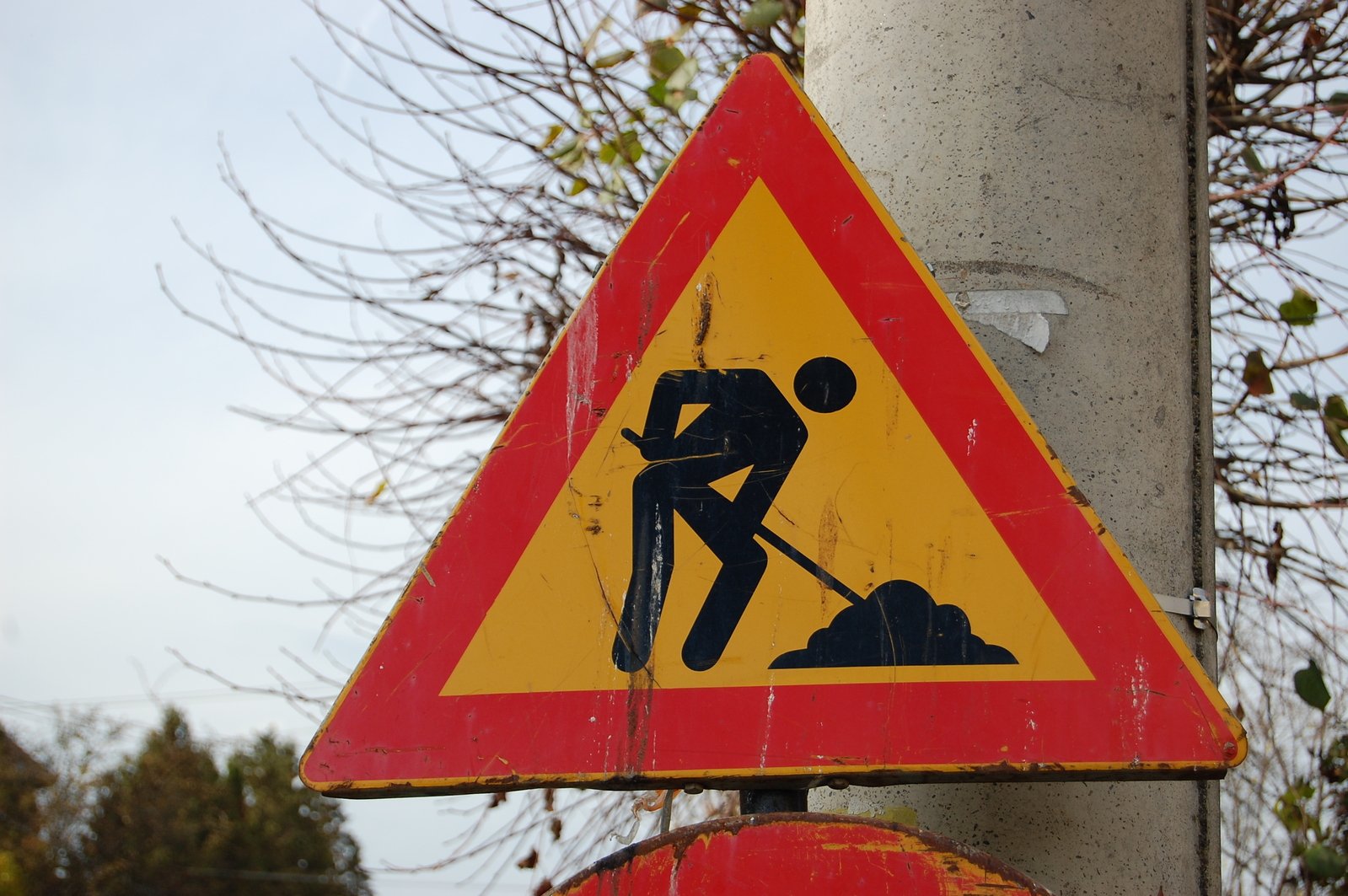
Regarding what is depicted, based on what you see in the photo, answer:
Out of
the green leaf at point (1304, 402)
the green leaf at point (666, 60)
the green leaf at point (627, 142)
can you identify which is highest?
the green leaf at point (666, 60)

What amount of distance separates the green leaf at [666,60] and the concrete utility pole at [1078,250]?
4.23 feet

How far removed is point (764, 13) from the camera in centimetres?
242

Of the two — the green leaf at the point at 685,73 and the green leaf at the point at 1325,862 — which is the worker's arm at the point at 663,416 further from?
the green leaf at the point at 1325,862

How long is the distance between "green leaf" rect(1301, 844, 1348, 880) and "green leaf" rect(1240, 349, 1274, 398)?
934 mm

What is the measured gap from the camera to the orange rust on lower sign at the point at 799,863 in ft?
3.19

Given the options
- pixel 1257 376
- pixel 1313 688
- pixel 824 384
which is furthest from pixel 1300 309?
Result: pixel 824 384

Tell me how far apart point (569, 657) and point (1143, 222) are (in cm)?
81

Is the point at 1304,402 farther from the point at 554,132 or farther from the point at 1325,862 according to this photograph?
the point at 554,132

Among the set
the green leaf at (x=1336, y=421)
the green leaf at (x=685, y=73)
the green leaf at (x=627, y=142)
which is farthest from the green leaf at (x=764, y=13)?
the green leaf at (x=1336, y=421)

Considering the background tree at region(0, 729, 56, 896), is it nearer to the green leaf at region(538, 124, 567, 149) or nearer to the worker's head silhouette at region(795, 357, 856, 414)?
the green leaf at region(538, 124, 567, 149)

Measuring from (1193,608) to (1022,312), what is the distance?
0.37 metres

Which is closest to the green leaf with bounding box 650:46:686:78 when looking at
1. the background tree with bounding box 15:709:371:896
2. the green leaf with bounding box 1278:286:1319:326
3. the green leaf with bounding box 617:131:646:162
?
the green leaf with bounding box 617:131:646:162

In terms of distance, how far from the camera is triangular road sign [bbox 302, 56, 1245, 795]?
41.9 inches

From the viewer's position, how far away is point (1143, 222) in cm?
132
